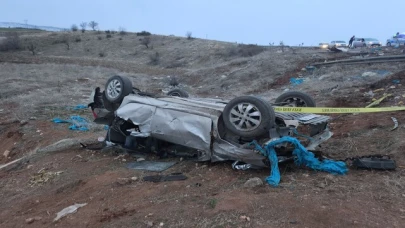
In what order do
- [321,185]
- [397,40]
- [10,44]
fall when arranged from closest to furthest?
[321,185], [397,40], [10,44]

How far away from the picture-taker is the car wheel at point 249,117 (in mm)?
4848

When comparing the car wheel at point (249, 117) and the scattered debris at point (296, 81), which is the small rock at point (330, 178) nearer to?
the car wheel at point (249, 117)

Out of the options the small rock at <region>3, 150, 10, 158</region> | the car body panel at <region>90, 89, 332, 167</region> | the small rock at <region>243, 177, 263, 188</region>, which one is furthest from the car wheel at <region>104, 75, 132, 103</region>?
the small rock at <region>3, 150, 10, 158</region>

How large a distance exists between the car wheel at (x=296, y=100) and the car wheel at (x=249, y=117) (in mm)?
1591

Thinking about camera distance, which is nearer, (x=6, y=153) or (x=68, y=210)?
(x=68, y=210)

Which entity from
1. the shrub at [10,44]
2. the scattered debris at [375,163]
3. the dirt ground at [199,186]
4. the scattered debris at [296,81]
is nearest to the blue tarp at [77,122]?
the dirt ground at [199,186]

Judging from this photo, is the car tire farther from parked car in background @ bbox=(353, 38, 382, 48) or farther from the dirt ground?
parked car in background @ bbox=(353, 38, 382, 48)

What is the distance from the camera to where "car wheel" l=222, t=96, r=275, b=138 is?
4.85m

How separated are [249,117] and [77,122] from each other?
641cm

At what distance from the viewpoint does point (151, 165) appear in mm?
5824

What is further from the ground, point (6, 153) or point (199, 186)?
point (199, 186)

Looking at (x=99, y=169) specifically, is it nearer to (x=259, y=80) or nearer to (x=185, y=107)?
(x=185, y=107)

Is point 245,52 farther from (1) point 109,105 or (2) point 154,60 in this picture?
(1) point 109,105

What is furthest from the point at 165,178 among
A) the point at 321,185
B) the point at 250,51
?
the point at 250,51
